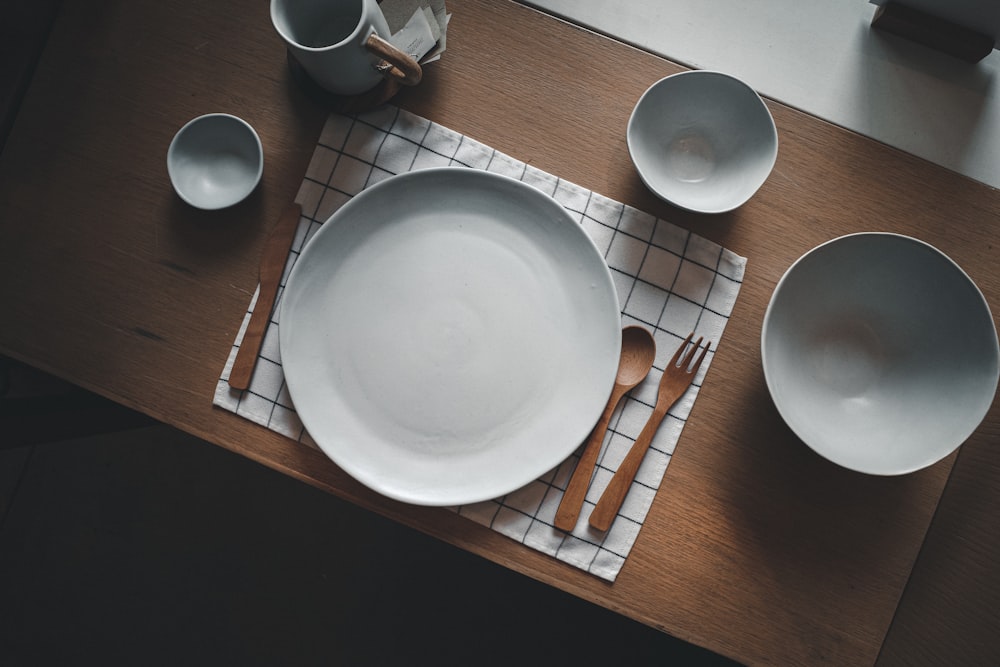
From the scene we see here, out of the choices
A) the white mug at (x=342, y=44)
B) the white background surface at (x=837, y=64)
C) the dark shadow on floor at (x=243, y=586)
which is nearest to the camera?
the white mug at (x=342, y=44)

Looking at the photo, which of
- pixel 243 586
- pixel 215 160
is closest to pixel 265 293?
pixel 215 160

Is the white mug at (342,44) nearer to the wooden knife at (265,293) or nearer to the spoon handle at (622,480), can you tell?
the wooden knife at (265,293)

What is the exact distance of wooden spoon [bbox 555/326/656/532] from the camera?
687 millimetres

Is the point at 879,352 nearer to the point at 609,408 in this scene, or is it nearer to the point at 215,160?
the point at 609,408

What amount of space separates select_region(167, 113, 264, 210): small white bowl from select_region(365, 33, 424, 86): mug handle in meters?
0.17

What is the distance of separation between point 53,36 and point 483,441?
69cm

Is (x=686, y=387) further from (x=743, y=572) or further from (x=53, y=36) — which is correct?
(x=53, y=36)

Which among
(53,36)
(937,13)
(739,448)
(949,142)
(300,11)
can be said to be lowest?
(739,448)

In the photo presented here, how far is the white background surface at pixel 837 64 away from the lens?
0.77 meters

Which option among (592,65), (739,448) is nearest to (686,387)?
(739,448)

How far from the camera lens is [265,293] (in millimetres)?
707

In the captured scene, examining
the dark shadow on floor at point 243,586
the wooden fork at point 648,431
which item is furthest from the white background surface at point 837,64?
the dark shadow on floor at point 243,586

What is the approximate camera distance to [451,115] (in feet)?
2.43

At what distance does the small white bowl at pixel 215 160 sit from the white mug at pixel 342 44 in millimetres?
112
